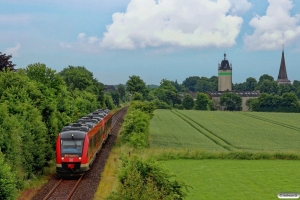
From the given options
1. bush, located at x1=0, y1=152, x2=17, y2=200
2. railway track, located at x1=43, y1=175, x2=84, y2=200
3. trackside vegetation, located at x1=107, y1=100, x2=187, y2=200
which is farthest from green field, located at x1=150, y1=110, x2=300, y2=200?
bush, located at x1=0, y1=152, x2=17, y2=200

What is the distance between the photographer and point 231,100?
135875 mm

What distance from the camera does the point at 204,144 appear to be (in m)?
44.2

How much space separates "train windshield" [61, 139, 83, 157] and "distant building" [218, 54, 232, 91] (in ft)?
523

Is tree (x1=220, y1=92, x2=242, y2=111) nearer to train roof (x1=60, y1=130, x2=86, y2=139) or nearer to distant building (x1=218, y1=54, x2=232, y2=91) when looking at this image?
distant building (x1=218, y1=54, x2=232, y2=91)

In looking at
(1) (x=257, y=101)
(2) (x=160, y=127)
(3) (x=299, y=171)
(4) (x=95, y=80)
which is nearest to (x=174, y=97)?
(1) (x=257, y=101)

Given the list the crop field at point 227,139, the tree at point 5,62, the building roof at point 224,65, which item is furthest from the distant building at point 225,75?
the tree at point 5,62

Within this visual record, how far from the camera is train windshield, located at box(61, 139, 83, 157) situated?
23.7m

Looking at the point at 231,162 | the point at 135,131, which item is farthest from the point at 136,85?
the point at 231,162

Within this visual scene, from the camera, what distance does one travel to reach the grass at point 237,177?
2264cm

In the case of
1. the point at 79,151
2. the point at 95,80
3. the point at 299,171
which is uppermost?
the point at 95,80

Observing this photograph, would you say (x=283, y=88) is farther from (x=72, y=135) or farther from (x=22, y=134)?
(x=22, y=134)

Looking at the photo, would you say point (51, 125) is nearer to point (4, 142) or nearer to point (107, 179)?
point (107, 179)

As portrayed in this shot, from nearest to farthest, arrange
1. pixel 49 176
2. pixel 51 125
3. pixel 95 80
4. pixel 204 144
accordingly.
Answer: pixel 49 176
pixel 51 125
pixel 204 144
pixel 95 80

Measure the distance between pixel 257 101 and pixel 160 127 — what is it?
73.0m
